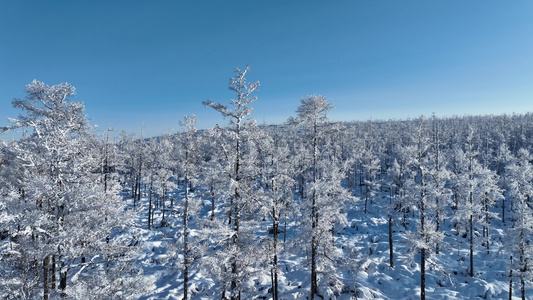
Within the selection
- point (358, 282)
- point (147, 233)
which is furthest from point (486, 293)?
point (147, 233)

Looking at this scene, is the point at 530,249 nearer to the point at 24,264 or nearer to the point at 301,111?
the point at 301,111

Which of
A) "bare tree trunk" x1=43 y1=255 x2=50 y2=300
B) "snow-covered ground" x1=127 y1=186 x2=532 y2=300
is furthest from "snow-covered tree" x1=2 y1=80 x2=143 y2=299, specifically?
"snow-covered ground" x1=127 y1=186 x2=532 y2=300

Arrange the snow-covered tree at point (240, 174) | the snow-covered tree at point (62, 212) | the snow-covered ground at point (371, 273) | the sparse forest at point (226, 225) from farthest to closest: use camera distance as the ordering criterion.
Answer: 1. the snow-covered ground at point (371, 273)
2. the snow-covered tree at point (240, 174)
3. the sparse forest at point (226, 225)
4. the snow-covered tree at point (62, 212)

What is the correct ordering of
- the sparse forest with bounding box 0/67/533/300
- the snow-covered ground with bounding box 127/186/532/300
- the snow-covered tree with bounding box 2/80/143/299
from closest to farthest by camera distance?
the snow-covered tree with bounding box 2/80/143/299 → the sparse forest with bounding box 0/67/533/300 → the snow-covered ground with bounding box 127/186/532/300

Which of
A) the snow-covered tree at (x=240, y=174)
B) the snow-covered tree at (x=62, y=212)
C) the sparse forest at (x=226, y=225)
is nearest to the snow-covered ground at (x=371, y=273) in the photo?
the sparse forest at (x=226, y=225)

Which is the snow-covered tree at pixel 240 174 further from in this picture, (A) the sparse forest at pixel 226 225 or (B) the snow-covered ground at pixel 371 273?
(B) the snow-covered ground at pixel 371 273

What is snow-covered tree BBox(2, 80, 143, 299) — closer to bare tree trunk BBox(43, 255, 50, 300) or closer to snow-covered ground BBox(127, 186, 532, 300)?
bare tree trunk BBox(43, 255, 50, 300)

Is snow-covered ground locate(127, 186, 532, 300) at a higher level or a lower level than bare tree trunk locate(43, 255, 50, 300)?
lower

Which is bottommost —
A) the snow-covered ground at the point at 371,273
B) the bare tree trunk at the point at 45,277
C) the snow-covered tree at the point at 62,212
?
the snow-covered ground at the point at 371,273

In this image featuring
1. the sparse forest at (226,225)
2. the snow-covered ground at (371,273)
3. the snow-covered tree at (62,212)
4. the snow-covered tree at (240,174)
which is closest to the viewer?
the snow-covered tree at (62,212)

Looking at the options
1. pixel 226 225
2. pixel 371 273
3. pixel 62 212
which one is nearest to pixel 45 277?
pixel 62 212

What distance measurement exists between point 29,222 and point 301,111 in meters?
12.8

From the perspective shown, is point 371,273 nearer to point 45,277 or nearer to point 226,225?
point 226,225

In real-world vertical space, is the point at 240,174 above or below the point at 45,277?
above
